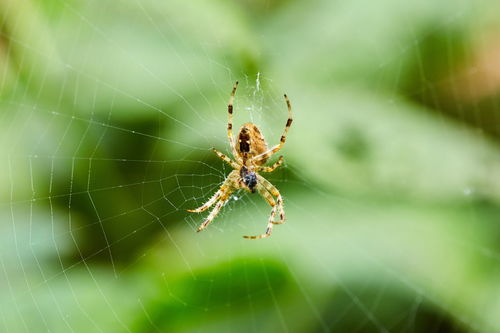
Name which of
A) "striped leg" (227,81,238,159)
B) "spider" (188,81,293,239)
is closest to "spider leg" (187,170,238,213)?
"spider" (188,81,293,239)

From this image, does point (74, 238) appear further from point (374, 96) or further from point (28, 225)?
point (374, 96)

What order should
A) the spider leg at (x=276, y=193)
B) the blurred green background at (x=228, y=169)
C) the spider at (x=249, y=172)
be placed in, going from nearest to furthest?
the blurred green background at (x=228, y=169) < the spider at (x=249, y=172) < the spider leg at (x=276, y=193)

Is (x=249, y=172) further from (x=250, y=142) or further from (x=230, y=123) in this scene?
(x=230, y=123)

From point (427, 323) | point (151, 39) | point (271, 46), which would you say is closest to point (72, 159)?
point (151, 39)

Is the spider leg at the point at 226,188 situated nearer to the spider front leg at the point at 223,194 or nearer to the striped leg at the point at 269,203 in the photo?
the spider front leg at the point at 223,194

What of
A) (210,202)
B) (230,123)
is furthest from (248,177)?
(230,123)

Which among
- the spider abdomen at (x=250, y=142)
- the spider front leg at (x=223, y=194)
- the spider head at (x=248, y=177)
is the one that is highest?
the spider abdomen at (x=250, y=142)

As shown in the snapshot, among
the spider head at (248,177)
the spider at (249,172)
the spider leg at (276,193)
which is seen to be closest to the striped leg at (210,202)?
the spider at (249,172)
